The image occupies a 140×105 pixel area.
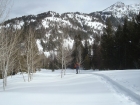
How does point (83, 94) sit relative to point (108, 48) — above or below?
below

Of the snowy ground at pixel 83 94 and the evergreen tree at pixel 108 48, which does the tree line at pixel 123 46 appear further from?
the snowy ground at pixel 83 94

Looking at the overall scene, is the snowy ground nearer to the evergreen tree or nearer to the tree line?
the tree line

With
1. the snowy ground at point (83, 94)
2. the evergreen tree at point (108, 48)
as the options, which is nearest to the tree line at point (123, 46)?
the evergreen tree at point (108, 48)

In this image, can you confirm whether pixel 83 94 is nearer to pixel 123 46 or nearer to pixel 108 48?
pixel 123 46

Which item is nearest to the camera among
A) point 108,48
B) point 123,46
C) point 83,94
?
point 83,94

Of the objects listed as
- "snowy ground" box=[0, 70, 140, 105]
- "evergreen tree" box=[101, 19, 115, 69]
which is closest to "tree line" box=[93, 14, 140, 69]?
"evergreen tree" box=[101, 19, 115, 69]

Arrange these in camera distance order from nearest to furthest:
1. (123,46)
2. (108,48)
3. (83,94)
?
(83,94) < (123,46) < (108,48)

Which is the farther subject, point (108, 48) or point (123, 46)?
point (108, 48)

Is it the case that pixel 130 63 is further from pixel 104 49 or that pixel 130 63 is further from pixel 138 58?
pixel 104 49

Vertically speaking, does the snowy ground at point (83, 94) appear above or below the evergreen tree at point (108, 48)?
below

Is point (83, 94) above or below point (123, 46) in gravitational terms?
below

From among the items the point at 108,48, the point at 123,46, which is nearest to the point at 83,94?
the point at 123,46

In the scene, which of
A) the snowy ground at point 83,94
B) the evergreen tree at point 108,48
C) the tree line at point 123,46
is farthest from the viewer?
the evergreen tree at point 108,48

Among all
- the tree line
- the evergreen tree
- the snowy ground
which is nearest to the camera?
the snowy ground
